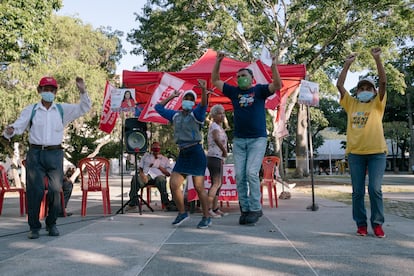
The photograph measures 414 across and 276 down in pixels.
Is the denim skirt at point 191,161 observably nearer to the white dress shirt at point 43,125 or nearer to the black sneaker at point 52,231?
the white dress shirt at point 43,125

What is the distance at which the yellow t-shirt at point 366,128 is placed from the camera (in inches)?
185

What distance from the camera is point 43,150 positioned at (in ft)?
16.8

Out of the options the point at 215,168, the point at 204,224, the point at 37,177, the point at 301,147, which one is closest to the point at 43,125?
the point at 37,177

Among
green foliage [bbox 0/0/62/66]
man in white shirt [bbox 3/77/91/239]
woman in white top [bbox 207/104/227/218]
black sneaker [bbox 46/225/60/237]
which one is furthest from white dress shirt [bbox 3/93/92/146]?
green foliage [bbox 0/0/62/66]

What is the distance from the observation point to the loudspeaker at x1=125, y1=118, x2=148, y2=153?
27.6ft

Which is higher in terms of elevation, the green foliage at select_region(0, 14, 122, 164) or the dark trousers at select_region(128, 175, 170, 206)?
the green foliage at select_region(0, 14, 122, 164)

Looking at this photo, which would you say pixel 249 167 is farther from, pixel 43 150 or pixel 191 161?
pixel 43 150

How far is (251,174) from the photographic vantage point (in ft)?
18.2

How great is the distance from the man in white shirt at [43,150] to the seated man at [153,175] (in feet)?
11.0

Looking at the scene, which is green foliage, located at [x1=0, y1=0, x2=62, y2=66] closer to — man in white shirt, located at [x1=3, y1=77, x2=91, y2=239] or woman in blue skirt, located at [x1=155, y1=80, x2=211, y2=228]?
man in white shirt, located at [x1=3, y1=77, x2=91, y2=239]

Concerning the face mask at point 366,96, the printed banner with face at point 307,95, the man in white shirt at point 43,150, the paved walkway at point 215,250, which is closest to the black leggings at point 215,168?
the paved walkway at point 215,250

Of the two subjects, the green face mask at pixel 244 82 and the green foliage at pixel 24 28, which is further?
the green foliage at pixel 24 28

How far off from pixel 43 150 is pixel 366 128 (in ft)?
12.6

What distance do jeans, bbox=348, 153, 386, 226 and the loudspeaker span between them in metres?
4.61
